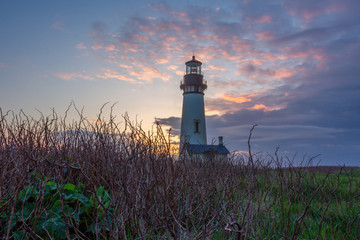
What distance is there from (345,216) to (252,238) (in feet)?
6.49

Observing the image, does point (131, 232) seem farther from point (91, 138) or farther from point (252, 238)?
point (91, 138)

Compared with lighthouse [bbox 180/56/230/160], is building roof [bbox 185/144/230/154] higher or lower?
lower

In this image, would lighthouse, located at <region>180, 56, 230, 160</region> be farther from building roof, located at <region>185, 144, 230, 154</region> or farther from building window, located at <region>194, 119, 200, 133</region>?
building roof, located at <region>185, 144, 230, 154</region>

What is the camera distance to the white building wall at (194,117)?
93.0 feet

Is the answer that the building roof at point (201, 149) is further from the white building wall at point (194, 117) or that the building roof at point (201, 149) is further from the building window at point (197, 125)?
the building window at point (197, 125)

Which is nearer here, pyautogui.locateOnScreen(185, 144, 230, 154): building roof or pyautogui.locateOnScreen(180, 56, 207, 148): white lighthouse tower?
pyautogui.locateOnScreen(185, 144, 230, 154): building roof

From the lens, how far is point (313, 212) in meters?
4.51

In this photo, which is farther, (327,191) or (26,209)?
(327,191)

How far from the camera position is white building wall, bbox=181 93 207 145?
28.3 meters

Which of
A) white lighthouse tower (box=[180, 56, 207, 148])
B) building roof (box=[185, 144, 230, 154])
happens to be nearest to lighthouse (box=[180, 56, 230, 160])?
white lighthouse tower (box=[180, 56, 207, 148])

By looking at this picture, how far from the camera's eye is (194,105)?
28.7 m

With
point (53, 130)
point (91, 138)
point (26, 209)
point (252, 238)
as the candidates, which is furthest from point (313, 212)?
point (53, 130)

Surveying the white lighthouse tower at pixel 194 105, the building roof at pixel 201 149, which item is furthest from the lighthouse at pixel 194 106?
the building roof at pixel 201 149

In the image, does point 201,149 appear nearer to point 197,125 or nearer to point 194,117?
point 197,125
